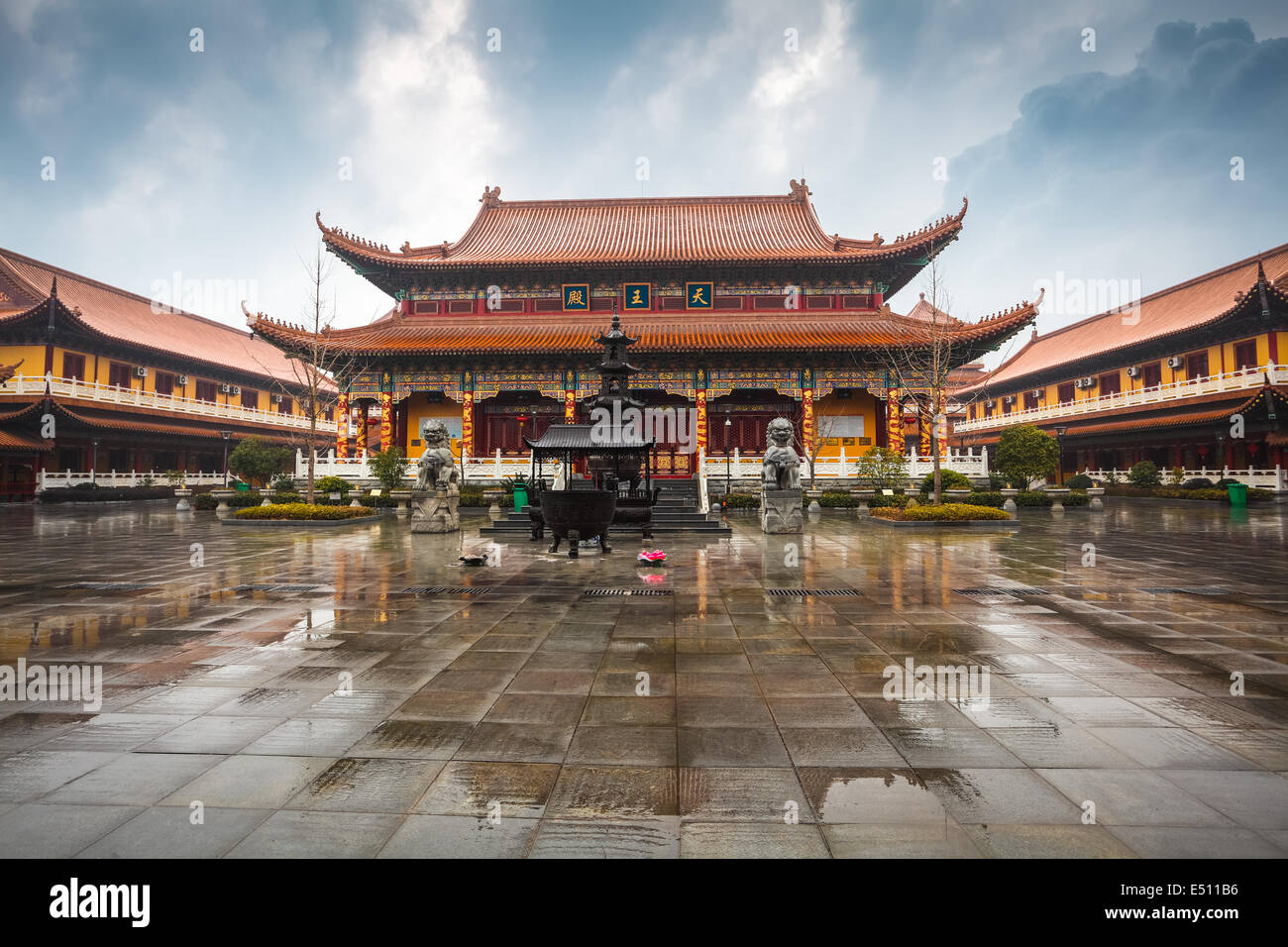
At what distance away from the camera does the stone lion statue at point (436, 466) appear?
527 inches

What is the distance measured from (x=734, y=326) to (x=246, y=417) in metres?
24.9

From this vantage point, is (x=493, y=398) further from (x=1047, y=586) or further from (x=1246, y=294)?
(x=1246, y=294)

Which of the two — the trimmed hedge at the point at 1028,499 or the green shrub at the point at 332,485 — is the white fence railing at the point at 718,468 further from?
the trimmed hedge at the point at 1028,499

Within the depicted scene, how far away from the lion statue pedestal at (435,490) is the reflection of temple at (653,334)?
8.88 m

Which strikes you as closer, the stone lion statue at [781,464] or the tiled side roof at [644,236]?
the stone lion statue at [781,464]

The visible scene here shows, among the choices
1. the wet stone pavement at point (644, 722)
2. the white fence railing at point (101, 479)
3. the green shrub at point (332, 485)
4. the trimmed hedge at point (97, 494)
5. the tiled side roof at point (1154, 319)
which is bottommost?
the wet stone pavement at point (644, 722)

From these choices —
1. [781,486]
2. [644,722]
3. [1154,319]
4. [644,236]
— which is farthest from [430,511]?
[1154,319]

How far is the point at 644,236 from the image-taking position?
90.5ft

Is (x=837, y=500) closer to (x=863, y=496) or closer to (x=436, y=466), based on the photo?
(x=863, y=496)

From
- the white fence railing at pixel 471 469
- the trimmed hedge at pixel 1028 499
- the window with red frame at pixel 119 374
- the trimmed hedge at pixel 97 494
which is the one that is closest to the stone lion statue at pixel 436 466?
the white fence railing at pixel 471 469

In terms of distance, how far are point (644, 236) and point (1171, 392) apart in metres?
22.5

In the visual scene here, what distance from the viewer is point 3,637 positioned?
15.3 feet

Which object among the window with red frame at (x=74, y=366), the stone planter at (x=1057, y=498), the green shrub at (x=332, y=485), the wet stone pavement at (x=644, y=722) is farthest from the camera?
the window with red frame at (x=74, y=366)
